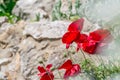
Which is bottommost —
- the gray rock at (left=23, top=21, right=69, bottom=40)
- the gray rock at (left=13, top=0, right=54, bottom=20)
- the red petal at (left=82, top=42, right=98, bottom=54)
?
the gray rock at (left=13, top=0, right=54, bottom=20)

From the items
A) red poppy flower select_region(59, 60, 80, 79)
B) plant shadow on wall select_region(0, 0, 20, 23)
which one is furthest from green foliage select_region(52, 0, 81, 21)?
red poppy flower select_region(59, 60, 80, 79)

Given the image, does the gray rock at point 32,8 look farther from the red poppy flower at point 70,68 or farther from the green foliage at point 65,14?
the red poppy flower at point 70,68

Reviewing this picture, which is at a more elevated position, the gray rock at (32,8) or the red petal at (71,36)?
the red petal at (71,36)

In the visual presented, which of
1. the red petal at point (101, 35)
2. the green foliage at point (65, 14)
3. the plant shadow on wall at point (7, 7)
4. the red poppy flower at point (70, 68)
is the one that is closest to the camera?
the red petal at point (101, 35)

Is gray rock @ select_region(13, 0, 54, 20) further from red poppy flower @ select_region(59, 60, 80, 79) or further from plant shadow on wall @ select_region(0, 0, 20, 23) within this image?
red poppy flower @ select_region(59, 60, 80, 79)

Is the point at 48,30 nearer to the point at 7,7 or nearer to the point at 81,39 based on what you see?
the point at 81,39

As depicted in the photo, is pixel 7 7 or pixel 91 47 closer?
pixel 91 47

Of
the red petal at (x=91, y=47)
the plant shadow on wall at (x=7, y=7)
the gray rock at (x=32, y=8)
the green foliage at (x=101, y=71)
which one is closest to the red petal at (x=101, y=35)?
the red petal at (x=91, y=47)

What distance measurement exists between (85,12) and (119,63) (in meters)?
2.22

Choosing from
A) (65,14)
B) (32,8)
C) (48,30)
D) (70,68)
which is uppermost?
(70,68)

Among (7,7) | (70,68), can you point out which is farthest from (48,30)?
(7,7)

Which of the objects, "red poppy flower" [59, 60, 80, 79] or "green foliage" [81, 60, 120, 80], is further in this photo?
"green foliage" [81, 60, 120, 80]

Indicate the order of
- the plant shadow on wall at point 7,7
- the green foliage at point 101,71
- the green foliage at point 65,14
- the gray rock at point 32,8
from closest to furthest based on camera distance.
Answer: the green foliage at point 101,71
the green foliage at point 65,14
the gray rock at point 32,8
the plant shadow on wall at point 7,7

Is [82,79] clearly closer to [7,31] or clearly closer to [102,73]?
[102,73]
